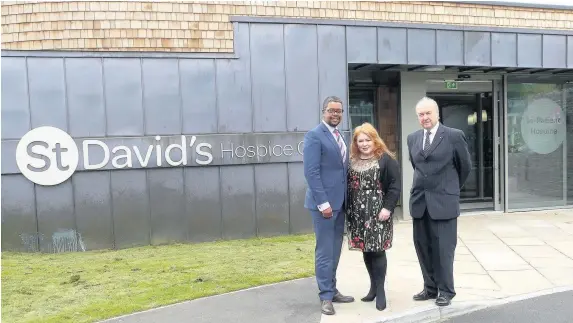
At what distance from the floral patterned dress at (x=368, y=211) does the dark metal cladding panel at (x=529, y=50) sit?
6.26 metres

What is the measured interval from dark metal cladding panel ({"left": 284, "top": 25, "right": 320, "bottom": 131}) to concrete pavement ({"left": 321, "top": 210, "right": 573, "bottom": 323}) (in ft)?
7.92

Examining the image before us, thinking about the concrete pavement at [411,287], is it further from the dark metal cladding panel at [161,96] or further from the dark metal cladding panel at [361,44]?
the dark metal cladding panel at [161,96]

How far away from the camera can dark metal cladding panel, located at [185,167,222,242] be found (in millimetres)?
7793

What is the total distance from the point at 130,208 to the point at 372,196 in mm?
4555

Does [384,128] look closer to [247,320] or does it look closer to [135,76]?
[135,76]

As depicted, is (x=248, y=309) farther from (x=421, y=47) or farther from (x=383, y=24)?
(x=421, y=47)

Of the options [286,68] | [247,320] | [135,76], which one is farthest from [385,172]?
[135,76]

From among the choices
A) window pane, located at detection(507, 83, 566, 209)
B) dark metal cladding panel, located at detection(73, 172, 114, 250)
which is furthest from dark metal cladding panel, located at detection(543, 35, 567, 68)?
dark metal cladding panel, located at detection(73, 172, 114, 250)

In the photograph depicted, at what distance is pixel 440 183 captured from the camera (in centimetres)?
441

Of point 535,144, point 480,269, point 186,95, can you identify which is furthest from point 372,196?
point 535,144

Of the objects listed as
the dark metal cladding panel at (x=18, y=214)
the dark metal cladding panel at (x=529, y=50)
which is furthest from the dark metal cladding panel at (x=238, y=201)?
the dark metal cladding panel at (x=529, y=50)

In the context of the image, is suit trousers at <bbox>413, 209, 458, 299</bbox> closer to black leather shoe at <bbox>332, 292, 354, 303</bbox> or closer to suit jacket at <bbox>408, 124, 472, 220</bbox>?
suit jacket at <bbox>408, 124, 472, 220</bbox>

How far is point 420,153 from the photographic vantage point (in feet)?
14.7

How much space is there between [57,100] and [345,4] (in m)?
4.80
